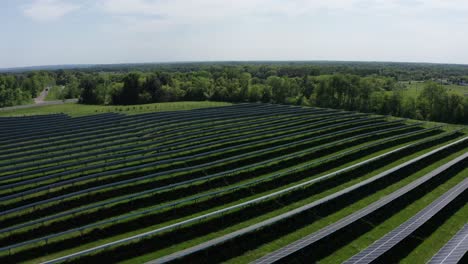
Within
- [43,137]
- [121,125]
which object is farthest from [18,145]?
[121,125]

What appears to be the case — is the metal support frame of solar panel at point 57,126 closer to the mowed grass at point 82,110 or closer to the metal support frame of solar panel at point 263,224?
the mowed grass at point 82,110

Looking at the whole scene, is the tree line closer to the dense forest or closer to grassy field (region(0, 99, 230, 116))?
the dense forest

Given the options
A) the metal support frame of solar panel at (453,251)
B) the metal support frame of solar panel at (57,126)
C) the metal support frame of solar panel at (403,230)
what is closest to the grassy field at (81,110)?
the metal support frame of solar panel at (57,126)

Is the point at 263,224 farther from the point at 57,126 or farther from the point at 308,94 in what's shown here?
the point at 308,94

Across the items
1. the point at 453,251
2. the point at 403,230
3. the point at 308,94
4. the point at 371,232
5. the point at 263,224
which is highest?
the point at 308,94

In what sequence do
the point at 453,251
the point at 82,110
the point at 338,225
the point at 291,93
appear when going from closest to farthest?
the point at 453,251
the point at 338,225
the point at 82,110
the point at 291,93

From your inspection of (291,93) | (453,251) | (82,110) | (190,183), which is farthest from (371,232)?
(291,93)

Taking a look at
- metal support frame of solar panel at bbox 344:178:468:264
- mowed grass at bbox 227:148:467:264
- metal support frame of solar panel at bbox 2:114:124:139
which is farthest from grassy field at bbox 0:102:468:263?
metal support frame of solar panel at bbox 344:178:468:264
